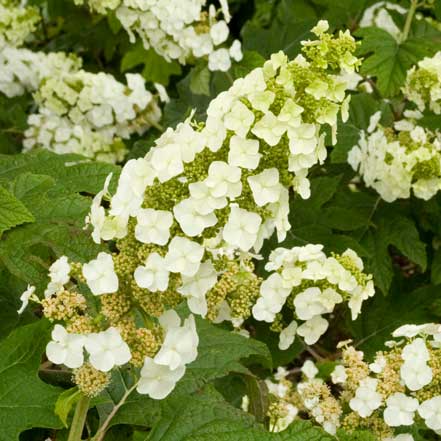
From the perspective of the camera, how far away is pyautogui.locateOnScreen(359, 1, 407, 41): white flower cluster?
4843 millimetres

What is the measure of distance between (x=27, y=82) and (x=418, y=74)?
2145 mm

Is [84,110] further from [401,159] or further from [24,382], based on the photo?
[24,382]

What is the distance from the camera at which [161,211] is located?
1.95 metres

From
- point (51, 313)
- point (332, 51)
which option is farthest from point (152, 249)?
point (332, 51)

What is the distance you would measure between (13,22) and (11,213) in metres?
2.69

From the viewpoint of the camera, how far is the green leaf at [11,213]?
2.45m

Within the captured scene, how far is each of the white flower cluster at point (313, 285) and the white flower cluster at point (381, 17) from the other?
243 cm

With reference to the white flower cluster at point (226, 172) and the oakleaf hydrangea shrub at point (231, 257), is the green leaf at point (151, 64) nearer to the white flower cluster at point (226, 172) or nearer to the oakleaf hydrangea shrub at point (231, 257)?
the oakleaf hydrangea shrub at point (231, 257)

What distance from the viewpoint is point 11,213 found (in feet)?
8.13

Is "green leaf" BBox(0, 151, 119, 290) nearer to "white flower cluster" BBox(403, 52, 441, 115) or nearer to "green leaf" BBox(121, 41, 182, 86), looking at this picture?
"white flower cluster" BBox(403, 52, 441, 115)

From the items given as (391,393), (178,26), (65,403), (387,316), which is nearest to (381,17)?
(178,26)

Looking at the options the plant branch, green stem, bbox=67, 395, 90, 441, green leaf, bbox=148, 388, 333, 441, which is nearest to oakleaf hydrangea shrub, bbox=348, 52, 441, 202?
the plant branch

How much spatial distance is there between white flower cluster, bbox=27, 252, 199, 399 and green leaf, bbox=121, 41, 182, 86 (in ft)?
11.1

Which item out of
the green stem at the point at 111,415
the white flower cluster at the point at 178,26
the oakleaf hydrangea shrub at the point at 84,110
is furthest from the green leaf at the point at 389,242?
the green stem at the point at 111,415
